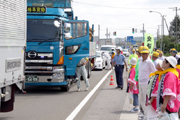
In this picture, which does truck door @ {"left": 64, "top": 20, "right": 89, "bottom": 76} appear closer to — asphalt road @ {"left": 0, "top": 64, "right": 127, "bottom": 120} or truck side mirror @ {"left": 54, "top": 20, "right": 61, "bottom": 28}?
truck side mirror @ {"left": 54, "top": 20, "right": 61, "bottom": 28}

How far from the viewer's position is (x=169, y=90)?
4.98 m

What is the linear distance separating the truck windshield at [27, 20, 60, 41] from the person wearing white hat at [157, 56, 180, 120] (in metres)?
7.70

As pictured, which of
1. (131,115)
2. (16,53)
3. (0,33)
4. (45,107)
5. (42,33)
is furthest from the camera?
(42,33)

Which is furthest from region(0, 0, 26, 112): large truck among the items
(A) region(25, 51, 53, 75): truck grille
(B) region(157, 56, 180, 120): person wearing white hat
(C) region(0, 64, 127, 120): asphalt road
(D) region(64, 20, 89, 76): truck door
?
(D) region(64, 20, 89, 76): truck door

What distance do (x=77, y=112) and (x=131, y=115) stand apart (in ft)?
5.06

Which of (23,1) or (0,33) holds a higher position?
(23,1)

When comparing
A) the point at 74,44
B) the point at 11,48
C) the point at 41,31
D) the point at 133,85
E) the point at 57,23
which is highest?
the point at 57,23

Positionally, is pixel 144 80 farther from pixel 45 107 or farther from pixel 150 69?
pixel 45 107

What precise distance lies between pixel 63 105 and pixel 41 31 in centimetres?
351


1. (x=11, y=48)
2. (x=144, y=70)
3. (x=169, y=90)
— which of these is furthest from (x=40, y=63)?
(x=169, y=90)

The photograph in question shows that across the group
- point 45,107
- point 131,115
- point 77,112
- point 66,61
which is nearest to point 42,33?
point 66,61

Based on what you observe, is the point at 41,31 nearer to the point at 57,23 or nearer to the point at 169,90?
the point at 57,23

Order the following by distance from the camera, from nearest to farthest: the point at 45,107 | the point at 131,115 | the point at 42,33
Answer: the point at 131,115, the point at 45,107, the point at 42,33

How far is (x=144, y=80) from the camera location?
7762mm
